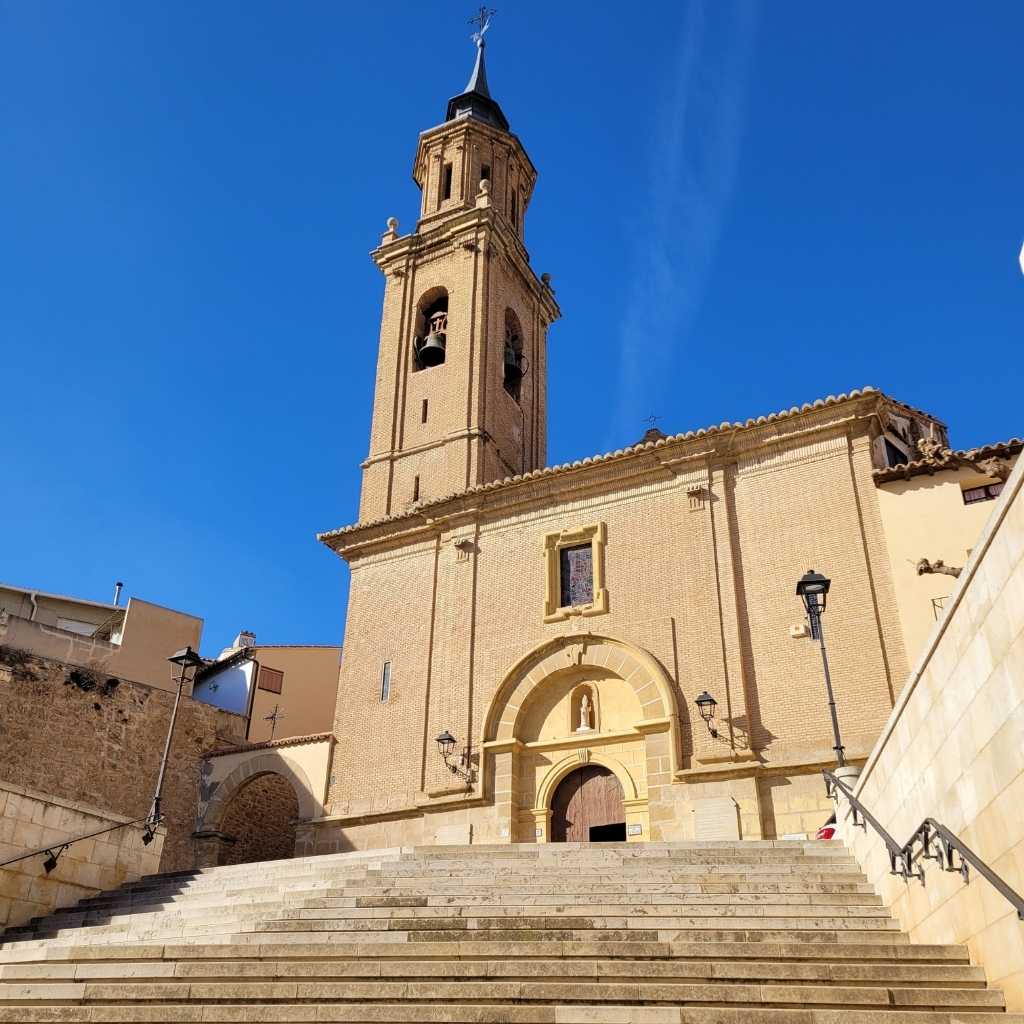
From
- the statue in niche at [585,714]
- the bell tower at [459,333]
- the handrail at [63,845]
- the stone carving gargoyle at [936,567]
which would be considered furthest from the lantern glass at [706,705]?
the handrail at [63,845]

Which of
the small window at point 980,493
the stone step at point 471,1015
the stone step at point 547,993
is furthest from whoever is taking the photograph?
the small window at point 980,493

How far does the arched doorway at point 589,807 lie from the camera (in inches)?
706

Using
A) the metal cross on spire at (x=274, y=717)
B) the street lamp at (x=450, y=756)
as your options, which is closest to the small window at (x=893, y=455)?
the street lamp at (x=450, y=756)

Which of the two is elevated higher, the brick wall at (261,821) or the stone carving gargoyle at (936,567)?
the stone carving gargoyle at (936,567)

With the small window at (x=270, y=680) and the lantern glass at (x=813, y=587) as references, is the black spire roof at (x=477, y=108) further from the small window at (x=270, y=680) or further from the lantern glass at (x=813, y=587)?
the lantern glass at (x=813, y=587)

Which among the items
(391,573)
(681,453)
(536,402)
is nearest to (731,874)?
(681,453)

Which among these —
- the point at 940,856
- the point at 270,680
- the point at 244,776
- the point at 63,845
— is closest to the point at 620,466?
the point at 244,776

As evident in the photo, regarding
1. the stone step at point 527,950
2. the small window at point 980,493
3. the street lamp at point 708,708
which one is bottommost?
the stone step at point 527,950

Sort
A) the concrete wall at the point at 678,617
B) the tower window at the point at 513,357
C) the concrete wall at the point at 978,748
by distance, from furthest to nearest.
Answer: the tower window at the point at 513,357, the concrete wall at the point at 678,617, the concrete wall at the point at 978,748

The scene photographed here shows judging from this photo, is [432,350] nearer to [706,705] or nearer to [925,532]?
[706,705]

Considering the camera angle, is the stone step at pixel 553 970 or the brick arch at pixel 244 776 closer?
the stone step at pixel 553 970

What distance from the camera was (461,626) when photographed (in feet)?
67.8

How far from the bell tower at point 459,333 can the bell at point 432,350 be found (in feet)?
0.11

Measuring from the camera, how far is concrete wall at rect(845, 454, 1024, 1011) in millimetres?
5949
